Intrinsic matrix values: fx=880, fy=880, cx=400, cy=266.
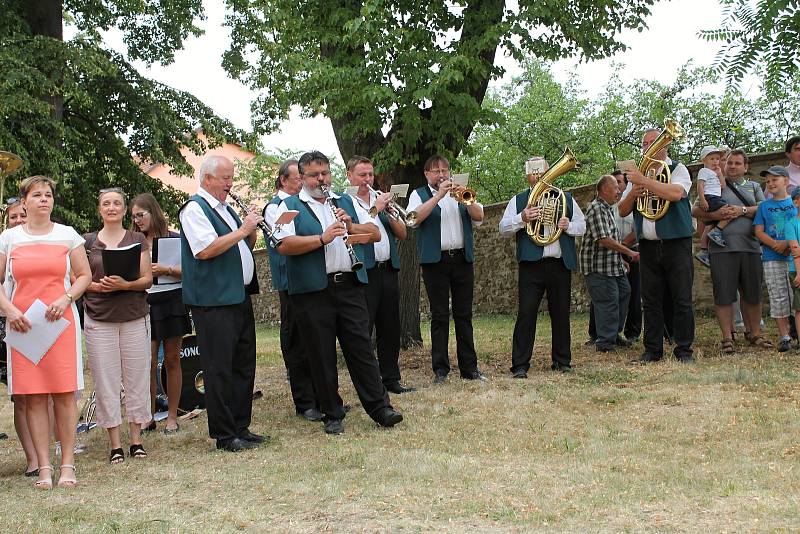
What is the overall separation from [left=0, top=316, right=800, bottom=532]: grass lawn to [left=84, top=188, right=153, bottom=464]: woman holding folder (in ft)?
1.10

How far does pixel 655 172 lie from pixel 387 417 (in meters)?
3.62

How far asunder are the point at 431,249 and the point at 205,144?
9685 mm

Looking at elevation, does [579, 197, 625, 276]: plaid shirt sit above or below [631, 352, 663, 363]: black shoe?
above

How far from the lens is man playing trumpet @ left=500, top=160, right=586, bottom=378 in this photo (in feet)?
27.3

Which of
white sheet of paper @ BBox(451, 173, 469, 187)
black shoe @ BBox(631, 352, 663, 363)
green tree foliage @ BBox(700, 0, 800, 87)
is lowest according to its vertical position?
black shoe @ BBox(631, 352, 663, 363)

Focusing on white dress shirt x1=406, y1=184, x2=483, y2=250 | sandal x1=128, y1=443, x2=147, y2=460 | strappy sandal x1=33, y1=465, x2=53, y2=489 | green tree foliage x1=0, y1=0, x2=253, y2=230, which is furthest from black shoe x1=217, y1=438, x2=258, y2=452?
green tree foliage x1=0, y1=0, x2=253, y2=230

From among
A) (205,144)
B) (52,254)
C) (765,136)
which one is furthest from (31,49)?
(765,136)

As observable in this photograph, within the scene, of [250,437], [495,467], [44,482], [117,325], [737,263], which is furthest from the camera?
[737,263]

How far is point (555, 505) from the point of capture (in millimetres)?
4414

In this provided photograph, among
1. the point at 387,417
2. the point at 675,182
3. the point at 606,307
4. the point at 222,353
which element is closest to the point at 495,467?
the point at 387,417

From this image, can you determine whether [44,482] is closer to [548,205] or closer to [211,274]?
[211,274]

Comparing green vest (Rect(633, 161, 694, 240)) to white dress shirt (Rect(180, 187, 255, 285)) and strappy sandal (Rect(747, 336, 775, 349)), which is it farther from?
white dress shirt (Rect(180, 187, 255, 285))

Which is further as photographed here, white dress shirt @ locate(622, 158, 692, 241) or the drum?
white dress shirt @ locate(622, 158, 692, 241)

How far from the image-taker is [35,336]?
546 centimetres
